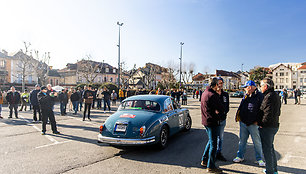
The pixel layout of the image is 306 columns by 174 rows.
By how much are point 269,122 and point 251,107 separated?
2.31 ft

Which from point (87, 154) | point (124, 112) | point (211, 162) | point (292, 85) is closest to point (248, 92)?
point (211, 162)

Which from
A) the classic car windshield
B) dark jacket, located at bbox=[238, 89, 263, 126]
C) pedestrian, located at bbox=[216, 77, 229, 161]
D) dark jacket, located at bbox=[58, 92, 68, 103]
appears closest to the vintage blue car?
the classic car windshield

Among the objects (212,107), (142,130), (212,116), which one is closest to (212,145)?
(212,116)

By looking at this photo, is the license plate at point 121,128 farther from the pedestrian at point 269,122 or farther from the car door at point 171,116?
the pedestrian at point 269,122

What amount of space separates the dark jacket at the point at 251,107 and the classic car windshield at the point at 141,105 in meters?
2.52

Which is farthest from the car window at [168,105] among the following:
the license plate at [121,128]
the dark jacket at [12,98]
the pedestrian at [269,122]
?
the dark jacket at [12,98]

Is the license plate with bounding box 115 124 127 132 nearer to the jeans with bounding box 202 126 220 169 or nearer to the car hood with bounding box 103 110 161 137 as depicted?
the car hood with bounding box 103 110 161 137

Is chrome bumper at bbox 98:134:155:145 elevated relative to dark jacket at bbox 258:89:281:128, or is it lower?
lower

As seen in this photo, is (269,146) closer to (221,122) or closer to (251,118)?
(251,118)

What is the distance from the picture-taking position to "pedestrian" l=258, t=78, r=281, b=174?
3.51 m

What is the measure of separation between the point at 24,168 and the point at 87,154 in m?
1.42

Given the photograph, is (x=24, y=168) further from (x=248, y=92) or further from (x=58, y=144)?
(x=248, y=92)

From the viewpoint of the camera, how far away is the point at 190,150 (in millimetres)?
5496

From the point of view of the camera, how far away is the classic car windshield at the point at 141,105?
20.0ft
